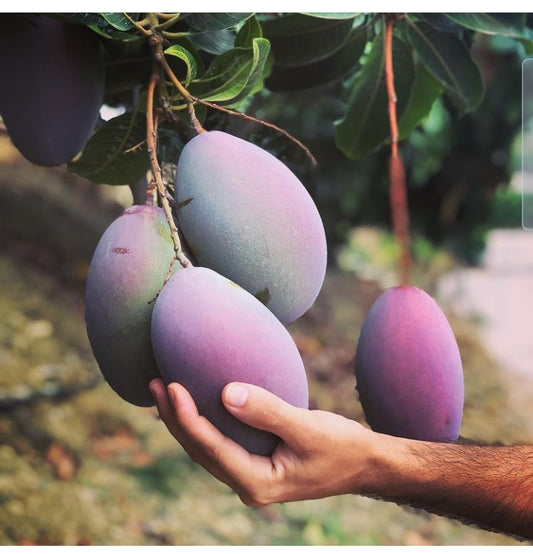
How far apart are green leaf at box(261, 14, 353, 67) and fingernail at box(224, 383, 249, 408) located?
0.34 metres

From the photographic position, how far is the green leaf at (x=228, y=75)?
52 cm

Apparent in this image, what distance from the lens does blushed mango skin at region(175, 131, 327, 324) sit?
459 millimetres

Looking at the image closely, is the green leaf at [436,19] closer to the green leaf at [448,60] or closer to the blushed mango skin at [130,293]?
the green leaf at [448,60]

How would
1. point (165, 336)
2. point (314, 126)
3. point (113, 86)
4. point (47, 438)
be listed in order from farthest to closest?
point (47, 438), point (314, 126), point (113, 86), point (165, 336)

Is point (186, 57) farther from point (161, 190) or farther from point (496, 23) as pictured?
point (496, 23)

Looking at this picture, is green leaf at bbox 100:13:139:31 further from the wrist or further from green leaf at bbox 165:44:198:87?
the wrist

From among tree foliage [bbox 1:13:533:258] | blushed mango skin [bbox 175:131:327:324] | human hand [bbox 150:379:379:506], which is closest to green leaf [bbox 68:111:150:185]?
tree foliage [bbox 1:13:533:258]

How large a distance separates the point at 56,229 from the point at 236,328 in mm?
625

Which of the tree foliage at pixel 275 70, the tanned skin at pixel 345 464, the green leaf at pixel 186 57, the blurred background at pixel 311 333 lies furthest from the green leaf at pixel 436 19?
the tanned skin at pixel 345 464

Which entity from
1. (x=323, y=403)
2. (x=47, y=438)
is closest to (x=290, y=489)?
(x=323, y=403)

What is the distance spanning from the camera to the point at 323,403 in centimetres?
85

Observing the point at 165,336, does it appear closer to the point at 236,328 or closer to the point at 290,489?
the point at 236,328

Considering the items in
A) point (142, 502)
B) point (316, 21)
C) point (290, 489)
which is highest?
point (316, 21)

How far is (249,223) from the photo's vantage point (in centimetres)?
46
